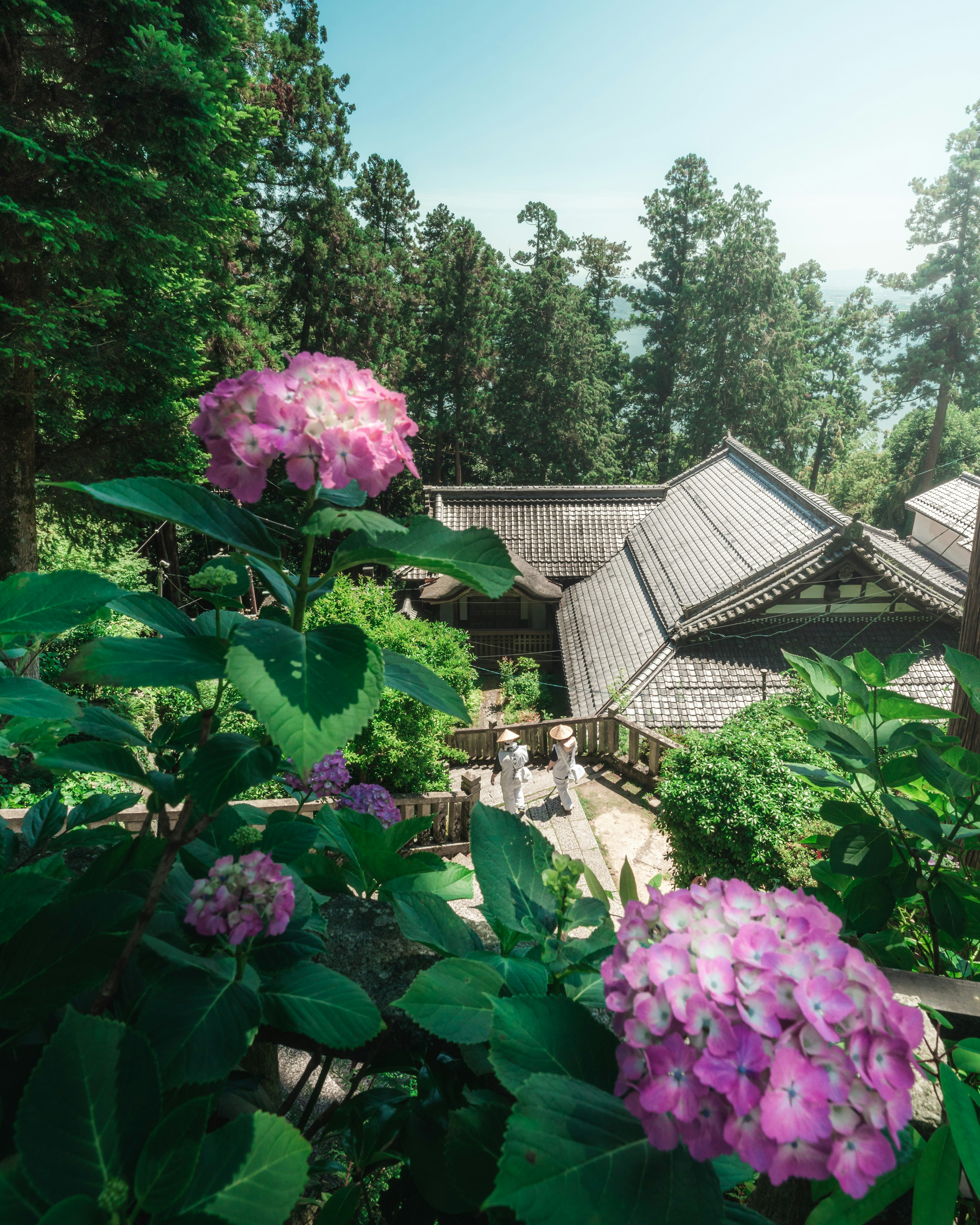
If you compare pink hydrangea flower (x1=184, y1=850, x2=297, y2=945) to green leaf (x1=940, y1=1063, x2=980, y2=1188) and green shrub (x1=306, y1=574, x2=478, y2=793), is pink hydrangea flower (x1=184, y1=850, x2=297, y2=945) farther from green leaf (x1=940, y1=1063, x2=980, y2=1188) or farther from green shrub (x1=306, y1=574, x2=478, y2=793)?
green shrub (x1=306, y1=574, x2=478, y2=793)

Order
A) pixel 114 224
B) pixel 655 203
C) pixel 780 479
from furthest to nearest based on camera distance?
pixel 655 203
pixel 780 479
pixel 114 224

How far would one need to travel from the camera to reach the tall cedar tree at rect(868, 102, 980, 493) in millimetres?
28281

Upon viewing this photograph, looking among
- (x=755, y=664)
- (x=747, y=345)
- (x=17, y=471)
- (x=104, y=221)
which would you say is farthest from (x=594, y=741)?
(x=747, y=345)

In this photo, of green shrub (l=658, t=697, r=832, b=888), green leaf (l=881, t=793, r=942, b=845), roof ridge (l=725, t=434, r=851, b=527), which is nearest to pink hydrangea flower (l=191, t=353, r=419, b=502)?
green leaf (l=881, t=793, r=942, b=845)

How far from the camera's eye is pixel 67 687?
30.7 feet

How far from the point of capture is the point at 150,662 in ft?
2.55

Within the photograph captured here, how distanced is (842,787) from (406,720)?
804 centimetres

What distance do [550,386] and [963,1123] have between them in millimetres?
29388

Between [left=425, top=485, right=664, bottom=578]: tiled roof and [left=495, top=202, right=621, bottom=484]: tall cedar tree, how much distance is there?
530 centimetres

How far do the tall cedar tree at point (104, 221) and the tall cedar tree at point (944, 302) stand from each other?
99.2ft

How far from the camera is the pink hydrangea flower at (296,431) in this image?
0.78 metres

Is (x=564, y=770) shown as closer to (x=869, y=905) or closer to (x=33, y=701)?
(x=869, y=905)

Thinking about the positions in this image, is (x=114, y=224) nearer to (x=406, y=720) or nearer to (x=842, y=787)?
(x=406, y=720)

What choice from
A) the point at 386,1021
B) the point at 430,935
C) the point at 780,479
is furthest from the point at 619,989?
the point at 780,479
